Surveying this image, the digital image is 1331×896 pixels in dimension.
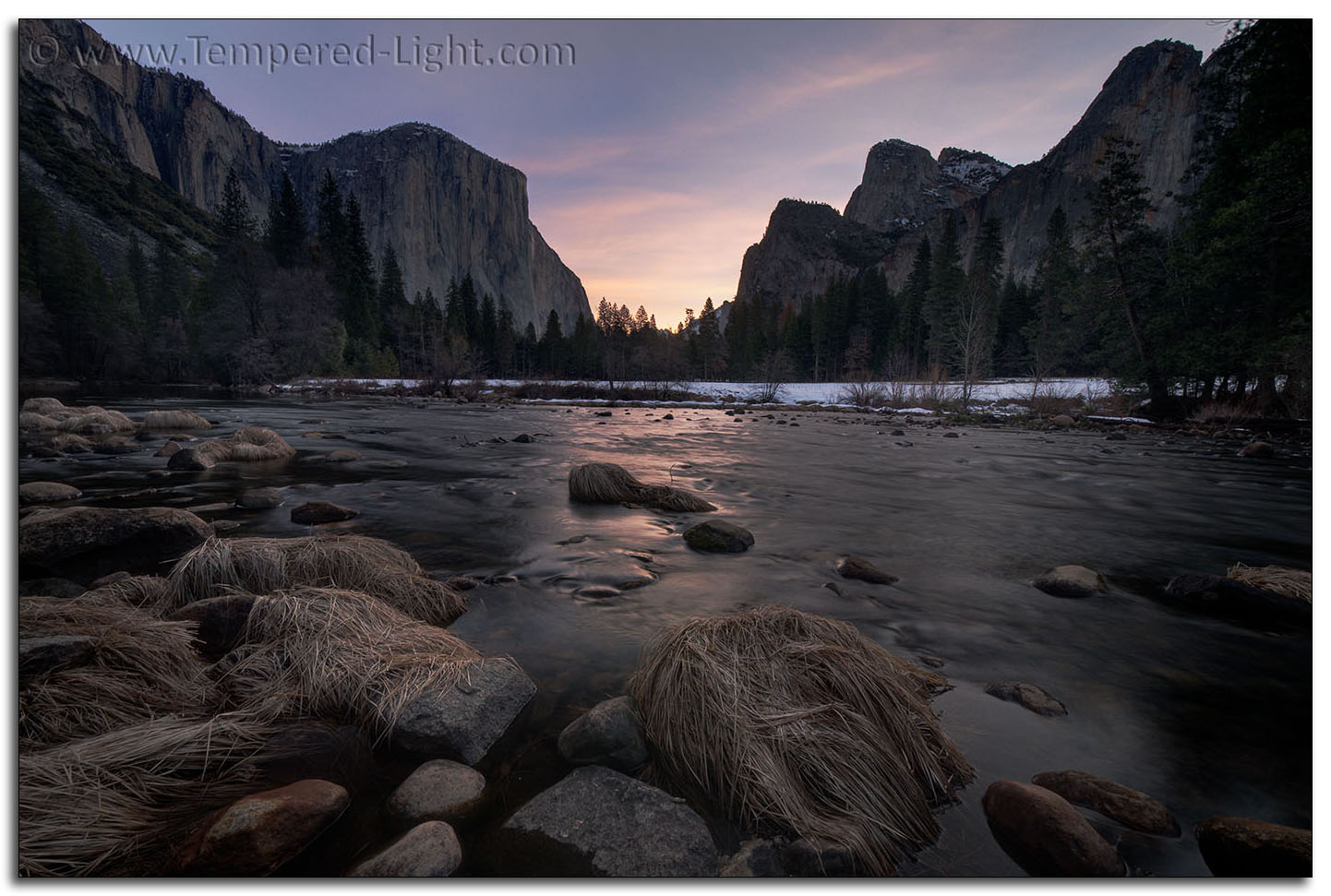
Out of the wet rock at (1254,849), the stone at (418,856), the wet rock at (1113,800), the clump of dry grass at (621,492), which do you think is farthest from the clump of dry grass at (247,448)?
the wet rock at (1254,849)

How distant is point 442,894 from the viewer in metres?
1.79

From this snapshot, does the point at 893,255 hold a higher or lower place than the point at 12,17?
higher

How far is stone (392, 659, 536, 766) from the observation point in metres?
2.74

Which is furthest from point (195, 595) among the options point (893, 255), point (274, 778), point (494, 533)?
point (893, 255)

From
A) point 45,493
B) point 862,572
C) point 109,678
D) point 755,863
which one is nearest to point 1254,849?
point 755,863

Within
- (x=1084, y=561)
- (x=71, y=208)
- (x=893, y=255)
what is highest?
(x=893, y=255)

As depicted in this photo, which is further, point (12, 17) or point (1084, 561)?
point (1084, 561)

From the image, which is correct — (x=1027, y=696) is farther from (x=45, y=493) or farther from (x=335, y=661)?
(x=45, y=493)

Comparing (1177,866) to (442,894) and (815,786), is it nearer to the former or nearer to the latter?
(815,786)

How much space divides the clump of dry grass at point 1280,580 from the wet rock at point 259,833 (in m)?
7.65

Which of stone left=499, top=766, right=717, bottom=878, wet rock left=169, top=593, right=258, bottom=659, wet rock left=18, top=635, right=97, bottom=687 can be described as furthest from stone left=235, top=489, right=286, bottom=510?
stone left=499, top=766, right=717, bottom=878

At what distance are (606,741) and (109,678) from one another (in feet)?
8.02

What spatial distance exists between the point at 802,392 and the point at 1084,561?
166 ft

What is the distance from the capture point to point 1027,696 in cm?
349
